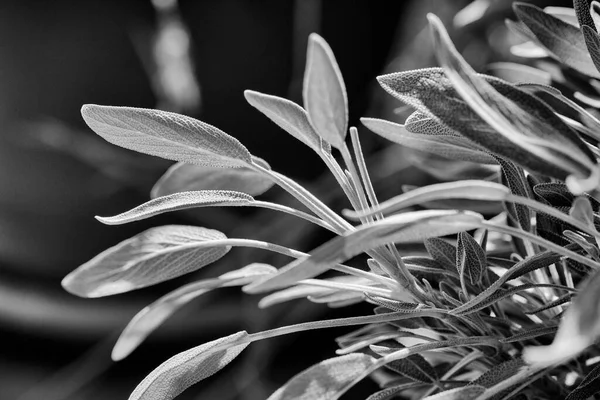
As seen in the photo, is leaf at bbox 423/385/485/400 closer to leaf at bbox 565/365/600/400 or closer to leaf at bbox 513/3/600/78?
leaf at bbox 565/365/600/400

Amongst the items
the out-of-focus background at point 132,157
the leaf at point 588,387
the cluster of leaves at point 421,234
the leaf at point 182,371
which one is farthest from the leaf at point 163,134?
the out-of-focus background at point 132,157

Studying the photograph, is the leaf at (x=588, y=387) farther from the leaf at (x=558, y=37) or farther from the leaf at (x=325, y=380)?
the leaf at (x=558, y=37)

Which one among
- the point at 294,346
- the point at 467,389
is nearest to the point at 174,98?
the point at 294,346

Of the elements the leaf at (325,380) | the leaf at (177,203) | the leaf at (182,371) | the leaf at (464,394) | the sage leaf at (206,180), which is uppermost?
the sage leaf at (206,180)

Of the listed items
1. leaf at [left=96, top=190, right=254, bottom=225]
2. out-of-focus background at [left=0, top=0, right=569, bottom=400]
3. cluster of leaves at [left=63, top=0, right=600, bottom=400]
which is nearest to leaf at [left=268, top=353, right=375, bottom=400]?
cluster of leaves at [left=63, top=0, right=600, bottom=400]

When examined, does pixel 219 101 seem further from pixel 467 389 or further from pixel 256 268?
pixel 467 389

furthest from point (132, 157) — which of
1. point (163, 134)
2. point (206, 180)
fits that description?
point (163, 134)
